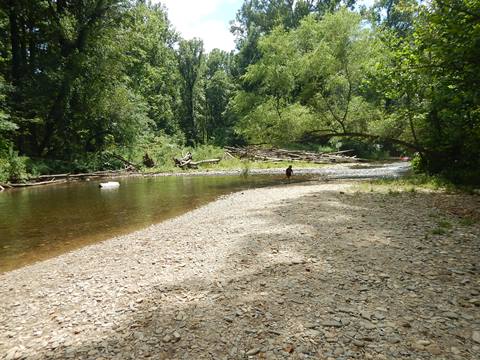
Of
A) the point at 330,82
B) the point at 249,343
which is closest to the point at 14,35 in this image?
the point at 330,82

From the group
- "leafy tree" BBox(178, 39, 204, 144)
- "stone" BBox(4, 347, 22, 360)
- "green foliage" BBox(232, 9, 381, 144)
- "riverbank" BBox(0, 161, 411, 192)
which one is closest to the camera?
"stone" BBox(4, 347, 22, 360)

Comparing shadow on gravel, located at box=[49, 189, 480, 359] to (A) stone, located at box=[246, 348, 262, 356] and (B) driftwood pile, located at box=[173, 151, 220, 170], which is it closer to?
(A) stone, located at box=[246, 348, 262, 356]

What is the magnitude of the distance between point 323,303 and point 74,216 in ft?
36.8

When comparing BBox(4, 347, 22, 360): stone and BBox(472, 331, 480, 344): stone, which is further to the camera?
BBox(4, 347, 22, 360): stone

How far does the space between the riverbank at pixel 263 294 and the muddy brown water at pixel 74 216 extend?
1568 mm

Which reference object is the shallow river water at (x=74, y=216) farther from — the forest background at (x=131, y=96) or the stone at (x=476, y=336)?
the stone at (x=476, y=336)

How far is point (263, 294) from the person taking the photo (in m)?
4.76

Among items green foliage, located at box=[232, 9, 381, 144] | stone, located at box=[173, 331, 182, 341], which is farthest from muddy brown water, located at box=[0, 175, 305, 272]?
green foliage, located at box=[232, 9, 381, 144]

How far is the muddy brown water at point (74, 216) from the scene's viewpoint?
8.60 meters

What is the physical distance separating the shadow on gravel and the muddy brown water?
17.0 feet

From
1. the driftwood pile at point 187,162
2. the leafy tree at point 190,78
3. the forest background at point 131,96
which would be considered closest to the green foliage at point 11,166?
the forest background at point 131,96

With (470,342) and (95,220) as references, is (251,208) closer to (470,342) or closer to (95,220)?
(95,220)

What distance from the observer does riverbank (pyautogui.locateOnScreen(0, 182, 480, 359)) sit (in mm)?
3658

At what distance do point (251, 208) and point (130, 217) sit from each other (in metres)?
4.94
